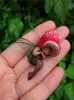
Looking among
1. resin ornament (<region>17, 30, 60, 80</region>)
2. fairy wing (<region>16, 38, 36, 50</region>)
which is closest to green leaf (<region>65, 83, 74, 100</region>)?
resin ornament (<region>17, 30, 60, 80</region>)

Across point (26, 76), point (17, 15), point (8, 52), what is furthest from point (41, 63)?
point (17, 15)

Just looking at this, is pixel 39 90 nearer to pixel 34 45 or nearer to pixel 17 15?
pixel 34 45

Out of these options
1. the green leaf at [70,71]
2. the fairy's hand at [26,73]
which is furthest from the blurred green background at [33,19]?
the fairy's hand at [26,73]

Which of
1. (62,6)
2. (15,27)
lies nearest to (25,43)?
(15,27)

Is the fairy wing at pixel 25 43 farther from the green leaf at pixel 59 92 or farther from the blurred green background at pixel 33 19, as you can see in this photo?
the green leaf at pixel 59 92

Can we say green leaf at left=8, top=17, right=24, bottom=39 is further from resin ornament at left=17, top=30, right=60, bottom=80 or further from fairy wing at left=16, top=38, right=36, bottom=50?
resin ornament at left=17, top=30, right=60, bottom=80
